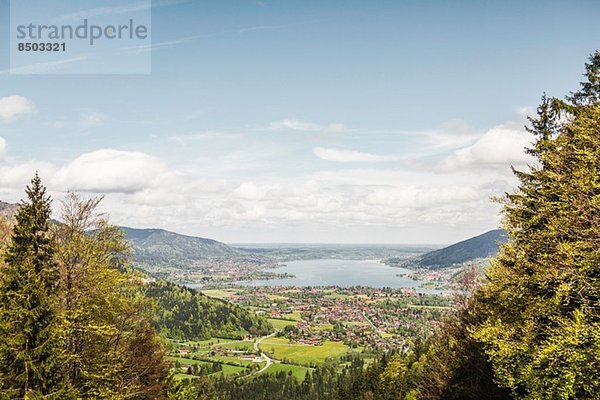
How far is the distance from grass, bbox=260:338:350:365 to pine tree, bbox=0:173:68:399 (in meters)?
119

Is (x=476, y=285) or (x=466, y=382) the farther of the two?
(x=476, y=285)

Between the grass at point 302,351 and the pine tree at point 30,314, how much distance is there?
11925 centimetres

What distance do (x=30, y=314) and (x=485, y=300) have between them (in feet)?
58.9

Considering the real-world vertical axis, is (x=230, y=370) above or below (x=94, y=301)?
below

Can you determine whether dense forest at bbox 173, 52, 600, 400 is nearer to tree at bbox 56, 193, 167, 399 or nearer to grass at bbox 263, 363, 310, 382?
tree at bbox 56, 193, 167, 399

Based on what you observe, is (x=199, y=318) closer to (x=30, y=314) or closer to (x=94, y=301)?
(x=94, y=301)

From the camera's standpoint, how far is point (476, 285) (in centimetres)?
2061

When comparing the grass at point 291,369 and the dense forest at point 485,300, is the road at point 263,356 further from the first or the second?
the dense forest at point 485,300

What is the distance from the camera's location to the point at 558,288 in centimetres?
1110

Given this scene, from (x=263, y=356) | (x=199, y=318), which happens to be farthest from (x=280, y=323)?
(x=263, y=356)

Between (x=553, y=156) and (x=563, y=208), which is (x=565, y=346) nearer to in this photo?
(x=563, y=208)

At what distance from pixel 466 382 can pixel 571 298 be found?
8.65m

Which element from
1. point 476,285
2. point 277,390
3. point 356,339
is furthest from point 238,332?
point 476,285

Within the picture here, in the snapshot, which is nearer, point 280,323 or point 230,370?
point 230,370
